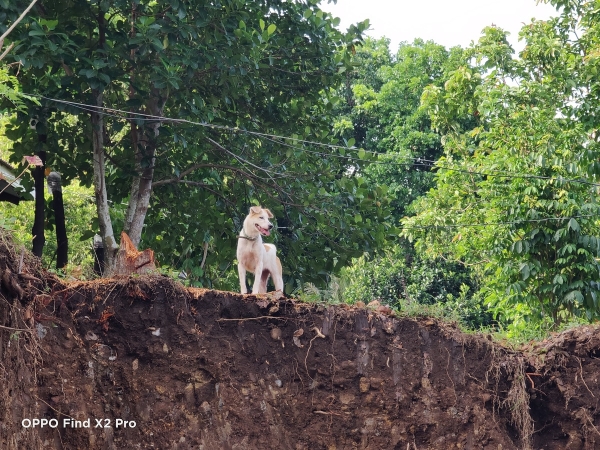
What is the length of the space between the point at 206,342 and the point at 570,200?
773cm

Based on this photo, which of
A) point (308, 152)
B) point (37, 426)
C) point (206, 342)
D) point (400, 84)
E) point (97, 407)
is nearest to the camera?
point (37, 426)

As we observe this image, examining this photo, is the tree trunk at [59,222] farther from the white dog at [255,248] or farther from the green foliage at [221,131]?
the white dog at [255,248]

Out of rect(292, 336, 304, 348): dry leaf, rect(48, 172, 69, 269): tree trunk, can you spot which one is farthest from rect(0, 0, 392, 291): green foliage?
rect(292, 336, 304, 348): dry leaf

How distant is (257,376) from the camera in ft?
31.4

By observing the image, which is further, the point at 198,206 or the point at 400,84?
the point at 400,84

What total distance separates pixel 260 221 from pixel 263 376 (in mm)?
2039

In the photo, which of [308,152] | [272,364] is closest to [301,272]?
[308,152]

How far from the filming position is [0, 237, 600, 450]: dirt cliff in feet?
26.8

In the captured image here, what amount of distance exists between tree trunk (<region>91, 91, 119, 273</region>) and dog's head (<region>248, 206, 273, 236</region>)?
3550 millimetres

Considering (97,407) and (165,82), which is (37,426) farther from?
(165,82)

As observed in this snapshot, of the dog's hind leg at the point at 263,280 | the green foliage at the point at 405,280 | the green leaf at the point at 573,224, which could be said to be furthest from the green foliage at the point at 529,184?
the green foliage at the point at 405,280

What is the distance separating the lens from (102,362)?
28.6 feet

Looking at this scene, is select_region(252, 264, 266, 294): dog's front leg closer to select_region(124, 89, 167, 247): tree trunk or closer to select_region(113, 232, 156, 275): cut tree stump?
select_region(113, 232, 156, 275): cut tree stump

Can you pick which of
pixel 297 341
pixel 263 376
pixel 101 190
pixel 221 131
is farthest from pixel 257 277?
pixel 221 131
